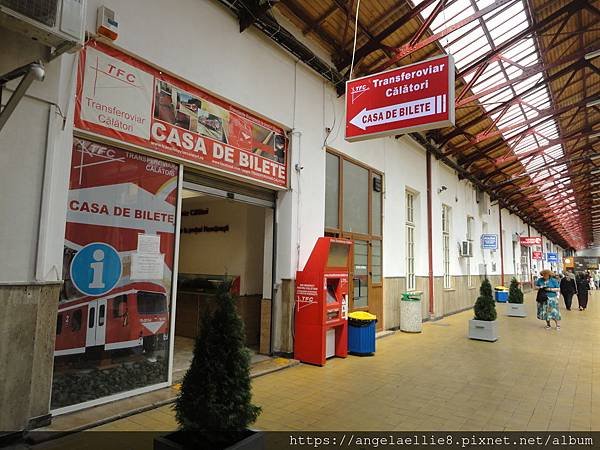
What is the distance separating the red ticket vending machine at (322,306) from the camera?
541 cm

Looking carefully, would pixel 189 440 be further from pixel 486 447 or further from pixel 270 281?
pixel 270 281

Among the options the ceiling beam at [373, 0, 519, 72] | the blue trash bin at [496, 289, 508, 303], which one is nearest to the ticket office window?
the ceiling beam at [373, 0, 519, 72]

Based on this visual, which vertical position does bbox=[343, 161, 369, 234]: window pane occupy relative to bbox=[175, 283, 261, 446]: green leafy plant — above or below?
above

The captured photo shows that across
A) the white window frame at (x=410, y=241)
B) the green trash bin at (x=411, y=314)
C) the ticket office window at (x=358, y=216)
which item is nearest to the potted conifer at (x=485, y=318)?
the green trash bin at (x=411, y=314)

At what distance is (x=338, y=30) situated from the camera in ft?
21.3

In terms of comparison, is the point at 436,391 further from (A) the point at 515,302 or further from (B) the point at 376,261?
(A) the point at 515,302

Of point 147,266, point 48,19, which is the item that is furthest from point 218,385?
point 48,19

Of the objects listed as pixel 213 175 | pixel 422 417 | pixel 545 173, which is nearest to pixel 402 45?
pixel 213 175

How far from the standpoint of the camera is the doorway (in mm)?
5914

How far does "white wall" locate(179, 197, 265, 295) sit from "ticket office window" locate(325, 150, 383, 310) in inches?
51.2

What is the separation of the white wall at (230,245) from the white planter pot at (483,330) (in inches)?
176

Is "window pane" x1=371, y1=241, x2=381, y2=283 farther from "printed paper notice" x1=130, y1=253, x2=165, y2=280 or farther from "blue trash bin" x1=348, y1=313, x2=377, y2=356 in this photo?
"printed paper notice" x1=130, y1=253, x2=165, y2=280

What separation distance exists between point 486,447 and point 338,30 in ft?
20.3

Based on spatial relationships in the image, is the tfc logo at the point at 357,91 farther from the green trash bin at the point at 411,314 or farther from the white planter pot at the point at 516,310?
the white planter pot at the point at 516,310
